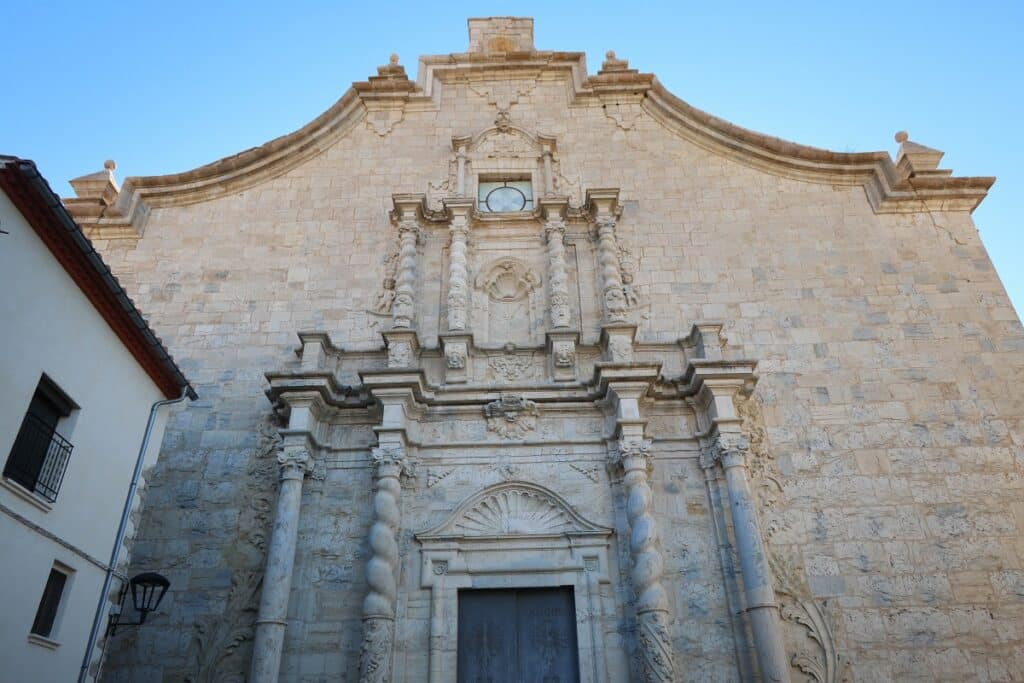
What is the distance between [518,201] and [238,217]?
4.76m

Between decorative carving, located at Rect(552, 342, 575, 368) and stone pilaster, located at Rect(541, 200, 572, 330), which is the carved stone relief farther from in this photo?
decorative carving, located at Rect(552, 342, 575, 368)

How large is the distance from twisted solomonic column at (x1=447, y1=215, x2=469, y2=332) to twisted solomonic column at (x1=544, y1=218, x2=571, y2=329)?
130 cm

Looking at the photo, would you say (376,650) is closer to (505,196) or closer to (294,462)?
(294,462)

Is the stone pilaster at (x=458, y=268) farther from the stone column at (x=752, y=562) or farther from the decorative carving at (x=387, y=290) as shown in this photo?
the stone column at (x=752, y=562)

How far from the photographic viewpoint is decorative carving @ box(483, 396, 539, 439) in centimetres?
971

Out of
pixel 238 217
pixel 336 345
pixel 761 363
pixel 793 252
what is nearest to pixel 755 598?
pixel 761 363

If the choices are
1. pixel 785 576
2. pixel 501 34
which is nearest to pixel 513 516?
pixel 785 576

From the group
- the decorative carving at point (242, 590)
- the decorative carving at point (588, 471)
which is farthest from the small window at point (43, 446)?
the decorative carving at point (588, 471)

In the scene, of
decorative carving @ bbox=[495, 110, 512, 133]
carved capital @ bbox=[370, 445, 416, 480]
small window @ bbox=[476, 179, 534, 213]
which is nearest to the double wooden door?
carved capital @ bbox=[370, 445, 416, 480]

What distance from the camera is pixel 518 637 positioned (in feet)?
27.9

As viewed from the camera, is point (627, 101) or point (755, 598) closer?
point (755, 598)

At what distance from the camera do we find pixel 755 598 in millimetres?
8211

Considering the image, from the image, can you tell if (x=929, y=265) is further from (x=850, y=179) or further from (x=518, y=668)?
(x=518, y=668)

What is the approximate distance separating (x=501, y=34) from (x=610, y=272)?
6328 millimetres
